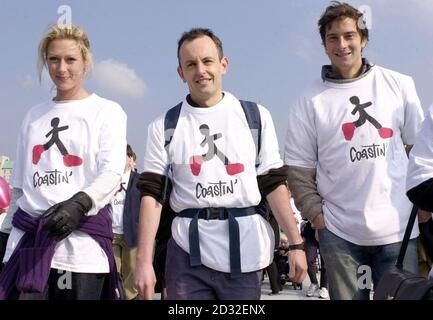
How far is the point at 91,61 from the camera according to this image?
331cm

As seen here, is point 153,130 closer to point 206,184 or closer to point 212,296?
point 206,184

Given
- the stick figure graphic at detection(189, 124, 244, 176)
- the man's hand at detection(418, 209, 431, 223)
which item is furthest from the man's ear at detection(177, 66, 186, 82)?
the man's hand at detection(418, 209, 431, 223)

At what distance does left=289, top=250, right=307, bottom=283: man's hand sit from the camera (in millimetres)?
2957

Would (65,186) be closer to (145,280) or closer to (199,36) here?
(145,280)

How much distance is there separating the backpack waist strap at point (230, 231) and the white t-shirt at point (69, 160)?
0.48 m

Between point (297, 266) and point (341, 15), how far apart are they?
4.70ft

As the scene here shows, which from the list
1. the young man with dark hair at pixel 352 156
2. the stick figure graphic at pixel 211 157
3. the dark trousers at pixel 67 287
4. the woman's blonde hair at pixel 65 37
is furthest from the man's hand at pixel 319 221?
the woman's blonde hair at pixel 65 37

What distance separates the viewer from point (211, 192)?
2.95 m

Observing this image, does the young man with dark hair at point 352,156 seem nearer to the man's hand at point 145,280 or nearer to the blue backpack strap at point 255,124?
the blue backpack strap at point 255,124

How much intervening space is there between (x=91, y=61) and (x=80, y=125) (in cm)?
40

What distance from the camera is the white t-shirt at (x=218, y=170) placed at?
9.63ft

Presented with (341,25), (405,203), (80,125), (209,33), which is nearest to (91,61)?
(80,125)

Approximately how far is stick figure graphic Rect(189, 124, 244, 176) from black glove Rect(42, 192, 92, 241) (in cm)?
55
